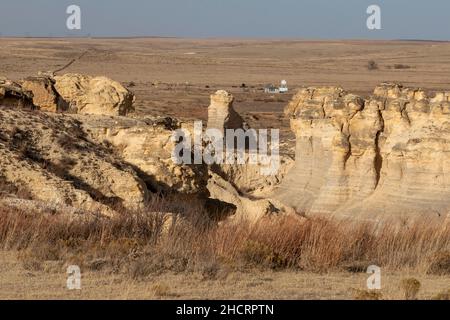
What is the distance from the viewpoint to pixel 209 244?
11.1 m

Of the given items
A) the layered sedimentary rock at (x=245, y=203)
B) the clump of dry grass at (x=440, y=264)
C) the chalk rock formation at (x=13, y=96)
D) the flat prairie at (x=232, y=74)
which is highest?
the flat prairie at (x=232, y=74)

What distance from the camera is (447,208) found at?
960 inches

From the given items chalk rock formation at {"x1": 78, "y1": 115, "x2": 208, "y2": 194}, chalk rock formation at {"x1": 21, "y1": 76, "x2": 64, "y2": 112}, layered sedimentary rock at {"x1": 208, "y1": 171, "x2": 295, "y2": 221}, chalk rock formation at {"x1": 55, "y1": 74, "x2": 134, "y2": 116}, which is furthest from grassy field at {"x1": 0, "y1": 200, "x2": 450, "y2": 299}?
chalk rock formation at {"x1": 55, "y1": 74, "x2": 134, "y2": 116}

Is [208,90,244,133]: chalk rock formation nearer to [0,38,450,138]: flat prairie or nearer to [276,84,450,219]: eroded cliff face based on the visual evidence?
[276,84,450,219]: eroded cliff face

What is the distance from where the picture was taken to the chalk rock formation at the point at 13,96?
62.5 feet

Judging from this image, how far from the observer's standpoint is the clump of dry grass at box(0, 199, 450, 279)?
1039 cm

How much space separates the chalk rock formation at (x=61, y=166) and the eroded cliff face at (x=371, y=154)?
10.3 m

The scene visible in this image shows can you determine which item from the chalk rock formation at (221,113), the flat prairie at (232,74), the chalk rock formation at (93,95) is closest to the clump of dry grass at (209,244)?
the chalk rock formation at (93,95)

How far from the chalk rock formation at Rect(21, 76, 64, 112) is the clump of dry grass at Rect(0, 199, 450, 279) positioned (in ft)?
32.7

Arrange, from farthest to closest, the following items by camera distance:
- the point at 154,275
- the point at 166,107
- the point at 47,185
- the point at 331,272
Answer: the point at 166,107
the point at 47,185
the point at 331,272
the point at 154,275

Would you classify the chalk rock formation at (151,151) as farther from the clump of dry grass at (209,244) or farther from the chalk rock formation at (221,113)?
the chalk rock formation at (221,113)
